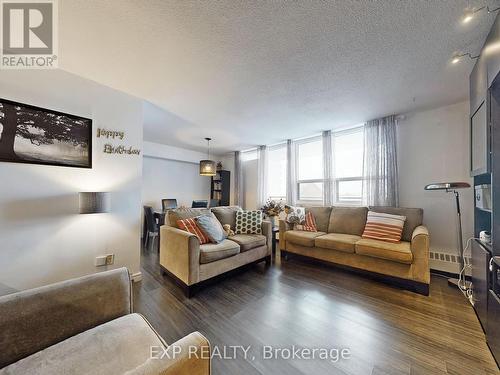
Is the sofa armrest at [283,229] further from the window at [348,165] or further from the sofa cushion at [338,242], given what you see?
the window at [348,165]

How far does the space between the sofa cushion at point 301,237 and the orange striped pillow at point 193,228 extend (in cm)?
142

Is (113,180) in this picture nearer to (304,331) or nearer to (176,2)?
(176,2)

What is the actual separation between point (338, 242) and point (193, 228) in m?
2.02

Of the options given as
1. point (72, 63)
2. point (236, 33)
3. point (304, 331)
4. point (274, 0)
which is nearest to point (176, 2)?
point (236, 33)

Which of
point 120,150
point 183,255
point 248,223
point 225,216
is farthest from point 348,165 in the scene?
point 120,150

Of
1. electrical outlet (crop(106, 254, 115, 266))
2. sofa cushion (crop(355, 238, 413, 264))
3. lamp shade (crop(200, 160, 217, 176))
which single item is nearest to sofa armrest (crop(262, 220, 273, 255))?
sofa cushion (crop(355, 238, 413, 264))

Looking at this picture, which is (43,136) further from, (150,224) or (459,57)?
(459,57)

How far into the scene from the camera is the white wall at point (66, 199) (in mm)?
1718

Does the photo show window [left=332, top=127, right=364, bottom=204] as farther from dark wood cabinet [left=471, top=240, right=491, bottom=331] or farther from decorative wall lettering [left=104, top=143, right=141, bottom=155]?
decorative wall lettering [left=104, top=143, right=141, bottom=155]

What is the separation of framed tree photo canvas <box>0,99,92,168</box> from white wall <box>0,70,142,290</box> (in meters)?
0.06

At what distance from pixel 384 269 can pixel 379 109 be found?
2.26 m

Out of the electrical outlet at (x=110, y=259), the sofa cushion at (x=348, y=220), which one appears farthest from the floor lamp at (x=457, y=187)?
the electrical outlet at (x=110, y=259)

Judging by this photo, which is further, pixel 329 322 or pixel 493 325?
pixel 329 322

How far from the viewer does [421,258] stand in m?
2.15
